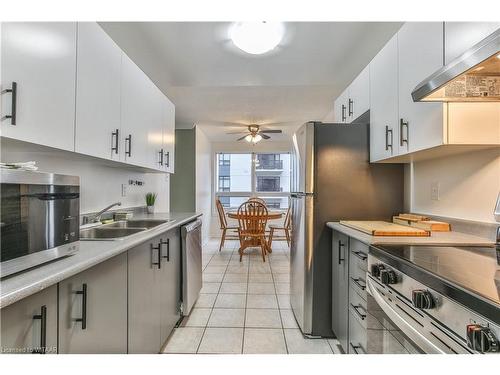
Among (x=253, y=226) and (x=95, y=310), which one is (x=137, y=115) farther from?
(x=253, y=226)

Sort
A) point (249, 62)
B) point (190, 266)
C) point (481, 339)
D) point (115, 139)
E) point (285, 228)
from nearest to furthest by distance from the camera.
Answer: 1. point (481, 339)
2. point (115, 139)
3. point (190, 266)
4. point (249, 62)
5. point (285, 228)

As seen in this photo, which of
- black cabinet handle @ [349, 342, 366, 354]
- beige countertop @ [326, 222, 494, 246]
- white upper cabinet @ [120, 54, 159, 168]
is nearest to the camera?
beige countertop @ [326, 222, 494, 246]

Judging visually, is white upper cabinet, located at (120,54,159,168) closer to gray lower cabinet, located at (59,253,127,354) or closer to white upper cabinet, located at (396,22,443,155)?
gray lower cabinet, located at (59,253,127,354)

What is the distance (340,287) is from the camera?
1.80 metres

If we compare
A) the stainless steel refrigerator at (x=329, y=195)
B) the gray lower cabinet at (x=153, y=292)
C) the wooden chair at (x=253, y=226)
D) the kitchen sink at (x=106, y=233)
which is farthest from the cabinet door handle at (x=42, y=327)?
the wooden chair at (x=253, y=226)

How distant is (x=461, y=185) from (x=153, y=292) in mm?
1945

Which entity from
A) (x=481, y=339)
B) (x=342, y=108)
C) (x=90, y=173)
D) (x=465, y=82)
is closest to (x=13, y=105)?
(x=90, y=173)

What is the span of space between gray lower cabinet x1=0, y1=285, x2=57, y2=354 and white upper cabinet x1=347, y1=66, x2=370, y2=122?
2.20 metres

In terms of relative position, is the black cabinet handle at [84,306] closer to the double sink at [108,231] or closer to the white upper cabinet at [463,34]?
the double sink at [108,231]

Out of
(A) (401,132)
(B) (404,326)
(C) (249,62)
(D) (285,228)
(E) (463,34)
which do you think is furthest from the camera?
(D) (285,228)

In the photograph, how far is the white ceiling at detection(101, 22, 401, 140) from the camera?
77.3 inches

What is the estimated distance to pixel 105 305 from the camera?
111cm

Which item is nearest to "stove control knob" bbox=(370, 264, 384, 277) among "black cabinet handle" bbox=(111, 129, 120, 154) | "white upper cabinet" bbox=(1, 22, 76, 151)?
"white upper cabinet" bbox=(1, 22, 76, 151)
